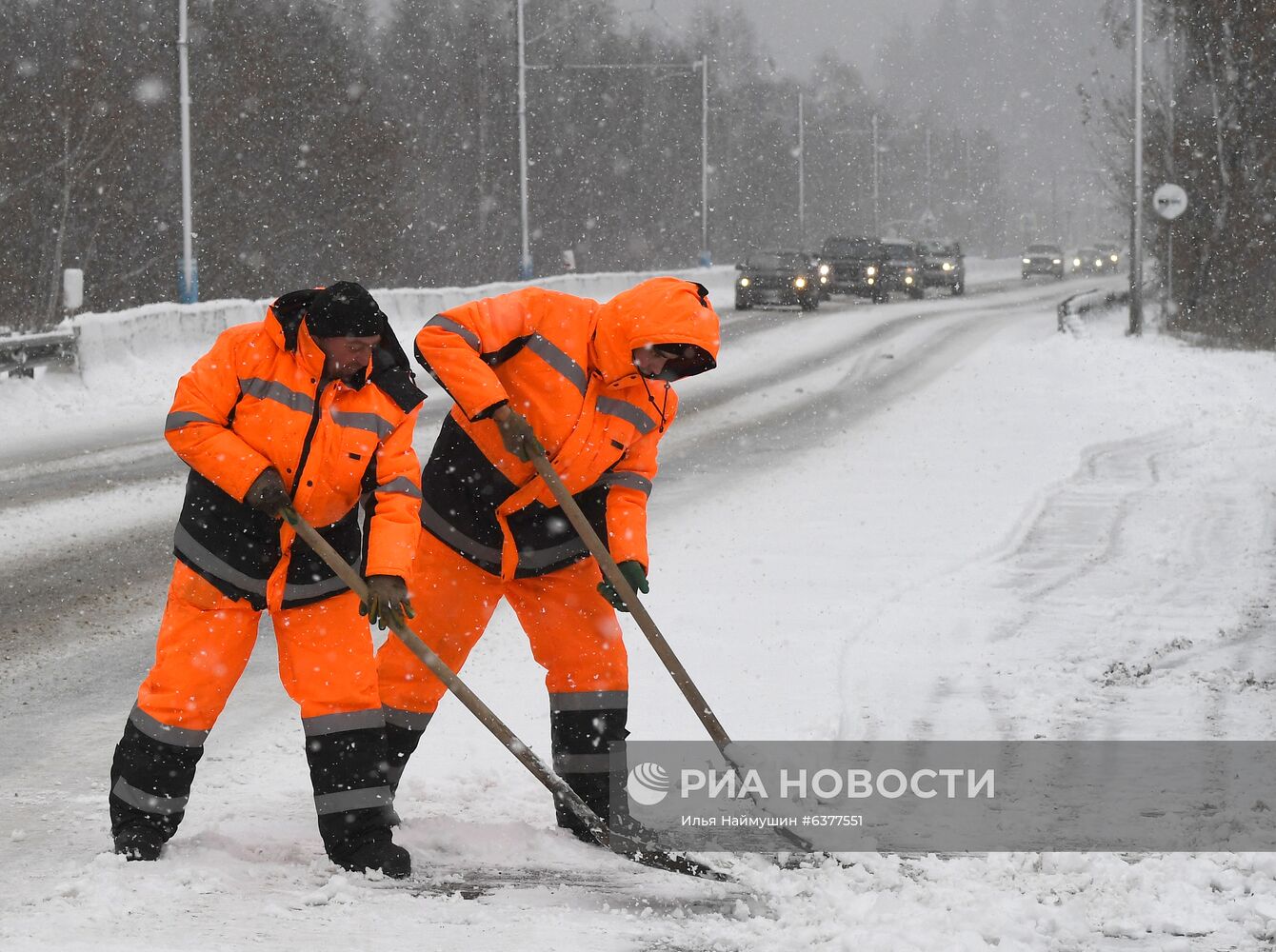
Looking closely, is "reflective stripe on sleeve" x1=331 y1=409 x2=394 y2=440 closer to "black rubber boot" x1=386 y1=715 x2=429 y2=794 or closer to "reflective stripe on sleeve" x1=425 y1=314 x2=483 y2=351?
"reflective stripe on sleeve" x1=425 y1=314 x2=483 y2=351

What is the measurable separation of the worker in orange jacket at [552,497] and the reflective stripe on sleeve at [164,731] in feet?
2.00

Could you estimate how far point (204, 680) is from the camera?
167 inches

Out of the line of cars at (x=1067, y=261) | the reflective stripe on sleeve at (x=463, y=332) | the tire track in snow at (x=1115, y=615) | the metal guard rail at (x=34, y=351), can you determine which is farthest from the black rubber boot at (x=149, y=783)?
the line of cars at (x=1067, y=261)

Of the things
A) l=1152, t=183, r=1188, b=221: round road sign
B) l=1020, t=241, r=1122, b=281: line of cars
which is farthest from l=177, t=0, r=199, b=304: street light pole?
l=1020, t=241, r=1122, b=281: line of cars

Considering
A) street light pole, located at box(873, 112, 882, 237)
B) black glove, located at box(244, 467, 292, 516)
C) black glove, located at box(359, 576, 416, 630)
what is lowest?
black glove, located at box(359, 576, 416, 630)

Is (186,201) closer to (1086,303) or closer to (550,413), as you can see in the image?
(1086,303)

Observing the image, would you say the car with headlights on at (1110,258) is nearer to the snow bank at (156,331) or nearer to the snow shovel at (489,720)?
the snow bank at (156,331)

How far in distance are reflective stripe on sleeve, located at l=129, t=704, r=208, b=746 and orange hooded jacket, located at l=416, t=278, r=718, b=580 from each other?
0.87m

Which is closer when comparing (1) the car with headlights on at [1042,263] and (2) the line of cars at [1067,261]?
(1) the car with headlights on at [1042,263]

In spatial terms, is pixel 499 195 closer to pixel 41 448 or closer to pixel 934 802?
pixel 41 448

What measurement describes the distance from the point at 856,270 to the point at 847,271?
0.24m

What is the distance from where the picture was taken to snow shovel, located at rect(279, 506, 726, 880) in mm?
4164

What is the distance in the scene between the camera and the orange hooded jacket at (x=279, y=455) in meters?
4.18

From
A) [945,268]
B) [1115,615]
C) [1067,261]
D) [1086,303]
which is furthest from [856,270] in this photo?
[1067,261]
